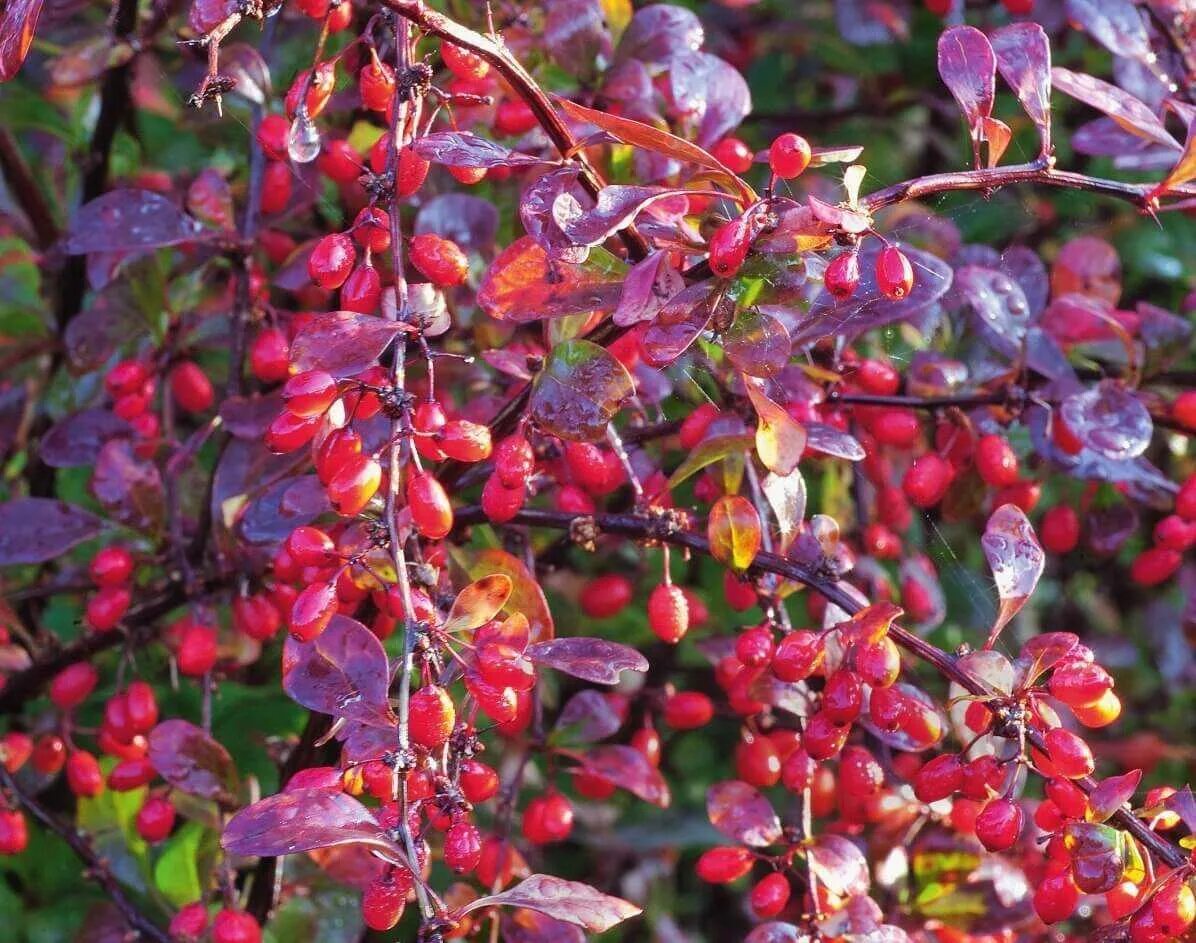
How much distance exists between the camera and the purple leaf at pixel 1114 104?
112 centimetres

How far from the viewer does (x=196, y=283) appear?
1561 millimetres

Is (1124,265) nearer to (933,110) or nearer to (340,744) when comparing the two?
(933,110)

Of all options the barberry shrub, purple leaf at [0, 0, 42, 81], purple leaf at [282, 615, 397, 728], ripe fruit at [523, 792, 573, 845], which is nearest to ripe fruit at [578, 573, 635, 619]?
the barberry shrub

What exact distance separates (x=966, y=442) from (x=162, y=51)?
4.01 feet

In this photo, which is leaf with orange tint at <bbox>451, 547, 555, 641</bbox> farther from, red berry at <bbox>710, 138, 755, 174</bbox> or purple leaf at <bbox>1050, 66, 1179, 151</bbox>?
purple leaf at <bbox>1050, 66, 1179, 151</bbox>

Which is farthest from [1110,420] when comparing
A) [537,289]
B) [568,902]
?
[568,902]

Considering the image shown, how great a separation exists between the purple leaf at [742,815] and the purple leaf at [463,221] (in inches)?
22.7

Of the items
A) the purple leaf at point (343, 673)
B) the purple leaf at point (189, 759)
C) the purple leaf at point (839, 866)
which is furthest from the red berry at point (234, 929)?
the purple leaf at point (839, 866)

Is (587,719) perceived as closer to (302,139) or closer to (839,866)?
(839,866)

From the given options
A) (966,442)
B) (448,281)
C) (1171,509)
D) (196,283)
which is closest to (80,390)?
(196,283)

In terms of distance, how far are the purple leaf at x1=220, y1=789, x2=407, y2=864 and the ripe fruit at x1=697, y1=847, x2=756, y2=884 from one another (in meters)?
0.45

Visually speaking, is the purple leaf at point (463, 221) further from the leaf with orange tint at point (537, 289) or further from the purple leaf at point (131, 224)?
the leaf with orange tint at point (537, 289)

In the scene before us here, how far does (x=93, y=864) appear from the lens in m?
1.42

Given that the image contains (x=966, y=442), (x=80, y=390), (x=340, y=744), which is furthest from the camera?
(x=80, y=390)
